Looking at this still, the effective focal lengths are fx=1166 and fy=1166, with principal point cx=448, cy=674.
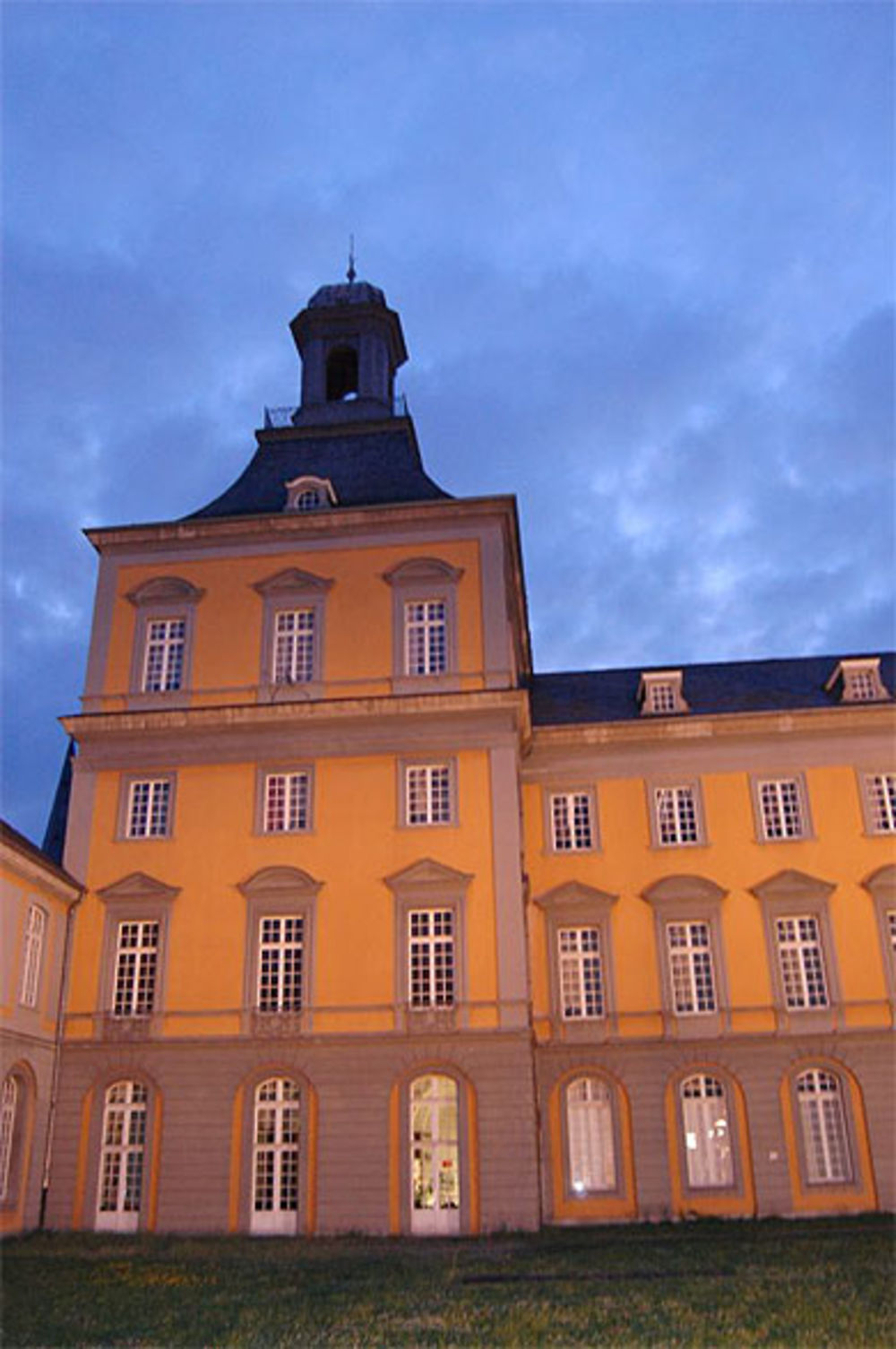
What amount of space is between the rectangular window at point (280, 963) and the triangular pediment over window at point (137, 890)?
8.41ft

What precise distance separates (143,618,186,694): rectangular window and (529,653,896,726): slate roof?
33.7ft

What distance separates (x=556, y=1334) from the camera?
13594 millimetres

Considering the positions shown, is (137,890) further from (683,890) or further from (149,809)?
(683,890)

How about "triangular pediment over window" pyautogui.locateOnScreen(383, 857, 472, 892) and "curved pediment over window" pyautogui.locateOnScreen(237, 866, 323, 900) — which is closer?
"triangular pediment over window" pyautogui.locateOnScreen(383, 857, 472, 892)

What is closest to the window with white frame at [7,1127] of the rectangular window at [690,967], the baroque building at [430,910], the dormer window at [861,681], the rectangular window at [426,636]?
the baroque building at [430,910]

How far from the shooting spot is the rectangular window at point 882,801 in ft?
103

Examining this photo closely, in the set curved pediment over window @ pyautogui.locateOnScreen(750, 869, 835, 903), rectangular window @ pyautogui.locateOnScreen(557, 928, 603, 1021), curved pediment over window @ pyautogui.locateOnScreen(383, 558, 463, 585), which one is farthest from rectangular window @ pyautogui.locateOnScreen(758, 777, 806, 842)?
curved pediment over window @ pyautogui.locateOnScreen(383, 558, 463, 585)

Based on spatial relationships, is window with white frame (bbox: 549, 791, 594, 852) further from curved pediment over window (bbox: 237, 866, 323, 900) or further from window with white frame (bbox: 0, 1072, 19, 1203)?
window with white frame (bbox: 0, 1072, 19, 1203)

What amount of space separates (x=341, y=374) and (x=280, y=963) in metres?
21.7

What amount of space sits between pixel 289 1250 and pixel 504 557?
18015mm

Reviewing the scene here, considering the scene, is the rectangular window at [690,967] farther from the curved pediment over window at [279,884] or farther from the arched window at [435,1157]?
the curved pediment over window at [279,884]

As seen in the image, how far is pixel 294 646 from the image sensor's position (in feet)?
104

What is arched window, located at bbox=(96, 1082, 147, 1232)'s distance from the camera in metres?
26.3

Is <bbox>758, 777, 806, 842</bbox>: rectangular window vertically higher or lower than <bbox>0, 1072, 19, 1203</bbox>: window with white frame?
higher
